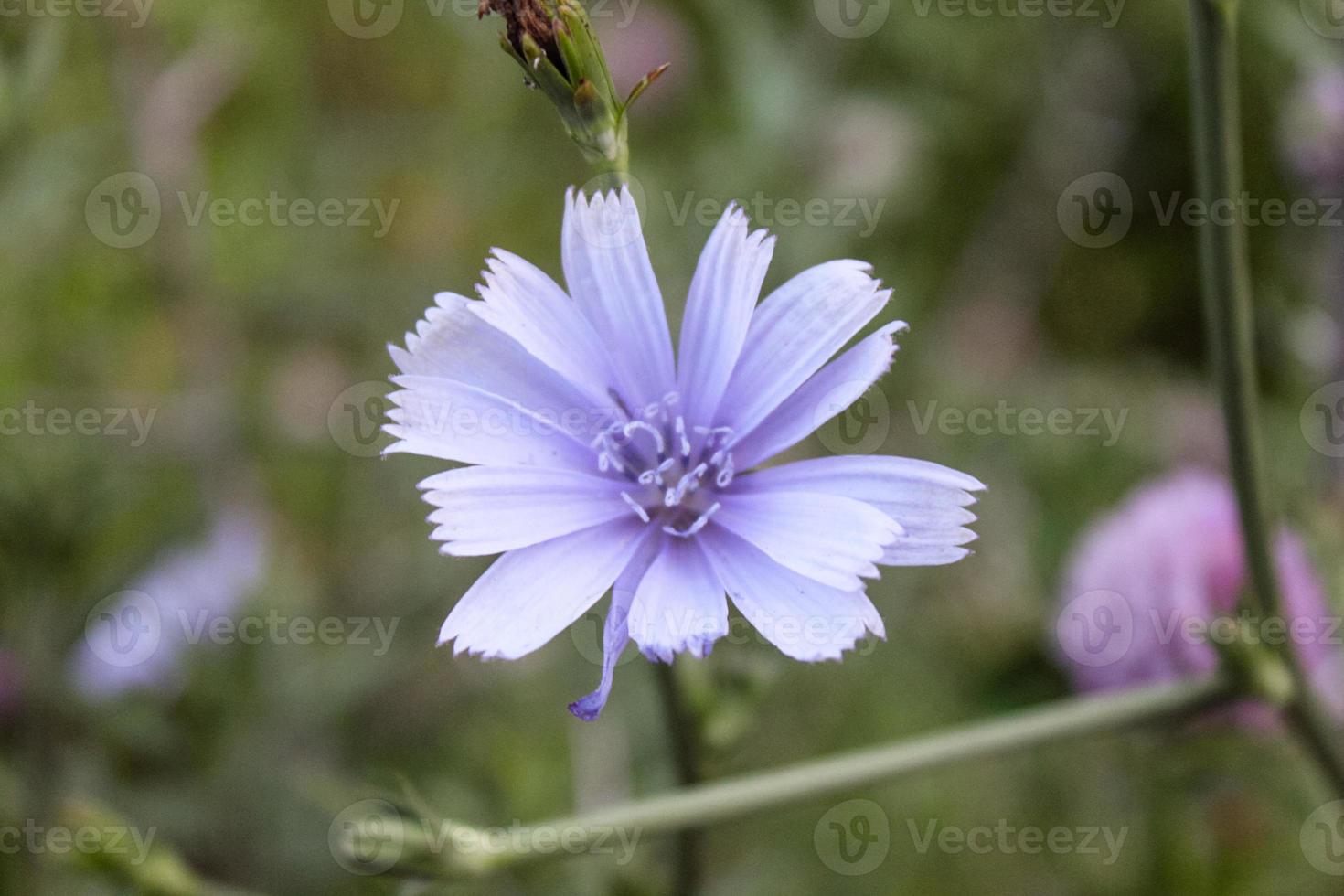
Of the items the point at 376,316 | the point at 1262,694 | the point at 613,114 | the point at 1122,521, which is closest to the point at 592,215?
the point at 613,114

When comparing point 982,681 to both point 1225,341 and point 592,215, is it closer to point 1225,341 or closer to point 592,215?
point 1225,341

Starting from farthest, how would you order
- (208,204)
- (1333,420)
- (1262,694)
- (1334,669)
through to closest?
(208,204) < (1333,420) < (1334,669) < (1262,694)

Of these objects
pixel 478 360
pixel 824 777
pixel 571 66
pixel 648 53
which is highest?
pixel 648 53

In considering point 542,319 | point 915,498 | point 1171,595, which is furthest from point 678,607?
point 1171,595

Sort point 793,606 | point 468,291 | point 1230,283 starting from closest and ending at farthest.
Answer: point 793,606 → point 1230,283 → point 468,291

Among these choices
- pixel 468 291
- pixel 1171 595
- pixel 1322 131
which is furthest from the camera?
pixel 468 291

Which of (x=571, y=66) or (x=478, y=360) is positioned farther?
(x=478, y=360)

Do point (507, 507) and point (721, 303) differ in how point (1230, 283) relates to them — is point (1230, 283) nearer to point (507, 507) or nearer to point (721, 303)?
point (721, 303)

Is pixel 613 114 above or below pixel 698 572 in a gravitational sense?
above
